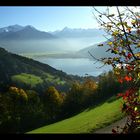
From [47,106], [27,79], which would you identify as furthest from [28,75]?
[47,106]

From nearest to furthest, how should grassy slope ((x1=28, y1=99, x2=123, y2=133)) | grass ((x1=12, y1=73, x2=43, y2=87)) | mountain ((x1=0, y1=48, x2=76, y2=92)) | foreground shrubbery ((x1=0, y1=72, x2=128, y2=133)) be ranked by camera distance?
grassy slope ((x1=28, y1=99, x2=123, y2=133))
foreground shrubbery ((x1=0, y1=72, x2=128, y2=133))
mountain ((x1=0, y1=48, x2=76, y2=92))
grass ((x1=12, y1=73, x2=43, y2=87))

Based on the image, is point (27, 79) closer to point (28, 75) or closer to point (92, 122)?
point (28, 75)

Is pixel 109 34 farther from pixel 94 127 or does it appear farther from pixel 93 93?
pixel 93 93

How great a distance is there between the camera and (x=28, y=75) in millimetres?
164375

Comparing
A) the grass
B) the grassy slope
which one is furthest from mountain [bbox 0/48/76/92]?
the grassy slope

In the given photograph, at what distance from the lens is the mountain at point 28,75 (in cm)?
14362

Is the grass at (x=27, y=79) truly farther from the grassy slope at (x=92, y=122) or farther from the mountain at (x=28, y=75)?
the grassy slope at (x=92, y=122)

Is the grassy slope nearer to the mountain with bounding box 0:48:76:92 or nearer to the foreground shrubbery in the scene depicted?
the foreground shrubbery

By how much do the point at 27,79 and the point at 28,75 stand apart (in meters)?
11.2

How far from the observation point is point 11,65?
174500 mm

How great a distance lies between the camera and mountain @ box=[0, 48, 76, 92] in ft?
471

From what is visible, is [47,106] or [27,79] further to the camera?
[27,79]
